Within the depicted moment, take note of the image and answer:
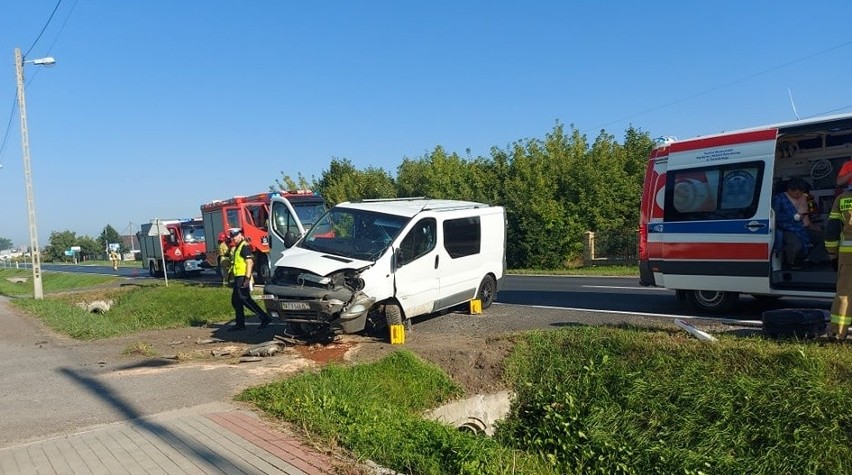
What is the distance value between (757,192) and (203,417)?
7961 mm

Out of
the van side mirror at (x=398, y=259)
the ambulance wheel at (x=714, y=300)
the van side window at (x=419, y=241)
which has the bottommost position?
the ambulance wheel at (x=714, y=300)

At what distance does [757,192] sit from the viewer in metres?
9.11

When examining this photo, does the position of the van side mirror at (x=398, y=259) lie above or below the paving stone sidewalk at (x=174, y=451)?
above

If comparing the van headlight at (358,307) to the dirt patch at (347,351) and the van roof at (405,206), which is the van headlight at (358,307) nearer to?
the dirt patch at (347,351)

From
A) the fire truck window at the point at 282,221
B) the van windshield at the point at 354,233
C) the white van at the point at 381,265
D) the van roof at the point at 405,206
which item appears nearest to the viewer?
the white van at the point at 381,265

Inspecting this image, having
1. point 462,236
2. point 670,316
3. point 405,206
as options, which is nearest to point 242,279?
point 405,206

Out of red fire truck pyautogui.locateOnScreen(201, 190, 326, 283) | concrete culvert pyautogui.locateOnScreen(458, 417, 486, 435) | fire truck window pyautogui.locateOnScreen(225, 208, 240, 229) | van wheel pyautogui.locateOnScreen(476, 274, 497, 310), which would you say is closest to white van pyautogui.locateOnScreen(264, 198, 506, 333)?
van wheel pyautogui.locateOnScreen(476, 274, 497, 310)

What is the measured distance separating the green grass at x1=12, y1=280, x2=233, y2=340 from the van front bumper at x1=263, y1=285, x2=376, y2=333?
5.21 meters

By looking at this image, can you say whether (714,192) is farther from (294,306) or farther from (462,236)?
(294,306)

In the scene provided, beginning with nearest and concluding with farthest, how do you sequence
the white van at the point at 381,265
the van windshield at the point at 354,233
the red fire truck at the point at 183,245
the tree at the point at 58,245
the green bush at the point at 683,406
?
1. the green bush at the point at 683,406
2. the white van at the point at 381,265
3. the van windshield at the point at 354,233
4. the red fire truck at the point at 183,245
5. the tree at the point at 58,245

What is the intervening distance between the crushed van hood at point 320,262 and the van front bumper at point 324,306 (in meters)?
0.30

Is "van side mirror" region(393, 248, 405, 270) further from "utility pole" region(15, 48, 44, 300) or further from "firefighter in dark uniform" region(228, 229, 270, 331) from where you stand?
"utility pole" region(15, 48, 44, 300)

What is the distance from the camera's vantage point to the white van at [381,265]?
889cm

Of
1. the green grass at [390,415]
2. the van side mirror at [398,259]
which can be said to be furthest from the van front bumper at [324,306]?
the green grass at [390,415]
